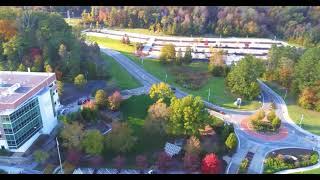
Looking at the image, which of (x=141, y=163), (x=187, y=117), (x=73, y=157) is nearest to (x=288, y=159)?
(x=187, y=117)

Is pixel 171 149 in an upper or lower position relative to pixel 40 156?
lower

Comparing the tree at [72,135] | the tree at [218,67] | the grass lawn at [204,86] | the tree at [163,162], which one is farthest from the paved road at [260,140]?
the tree at [72,135]

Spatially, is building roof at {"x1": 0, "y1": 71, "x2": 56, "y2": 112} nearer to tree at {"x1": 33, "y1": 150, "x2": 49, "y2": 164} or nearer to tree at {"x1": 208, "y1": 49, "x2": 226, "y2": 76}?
→ tree at {"x1": 33, "y1": 150, "x2": 49, "y2": 164}

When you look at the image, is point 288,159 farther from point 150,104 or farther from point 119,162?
point 150,104

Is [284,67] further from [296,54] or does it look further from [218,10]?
[218,10]

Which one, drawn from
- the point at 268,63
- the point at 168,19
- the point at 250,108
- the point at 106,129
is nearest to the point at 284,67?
the point at 268,63

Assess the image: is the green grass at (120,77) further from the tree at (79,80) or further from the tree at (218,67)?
the tree at (218,67)
